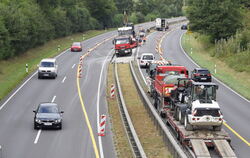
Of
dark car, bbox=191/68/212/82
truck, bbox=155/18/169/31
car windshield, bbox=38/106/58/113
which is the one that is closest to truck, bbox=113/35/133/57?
dark car, bbox=191/68/212/82

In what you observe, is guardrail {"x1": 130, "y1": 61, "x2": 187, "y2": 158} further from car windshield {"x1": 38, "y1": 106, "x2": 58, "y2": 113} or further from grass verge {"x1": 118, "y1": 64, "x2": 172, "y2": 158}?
car windshield {"x1": 38, "y1": 106, "x2": 58, "y2": 113}

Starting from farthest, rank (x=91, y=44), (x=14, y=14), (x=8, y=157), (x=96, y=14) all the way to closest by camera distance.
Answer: (x=96, y=14) < (x=91, y=44) < (x=14, y=14) < (x=8, y=157)

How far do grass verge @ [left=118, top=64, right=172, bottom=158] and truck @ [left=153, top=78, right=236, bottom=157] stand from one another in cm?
112

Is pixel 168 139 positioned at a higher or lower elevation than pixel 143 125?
higher

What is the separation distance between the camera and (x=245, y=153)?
22.4m

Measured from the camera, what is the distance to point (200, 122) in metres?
23.1

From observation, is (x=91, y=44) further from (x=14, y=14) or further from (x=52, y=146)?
(x=52, y=146)

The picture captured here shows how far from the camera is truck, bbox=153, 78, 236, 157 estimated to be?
848 inches

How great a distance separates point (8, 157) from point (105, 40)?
73.5 metres

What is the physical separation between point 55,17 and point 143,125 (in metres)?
71.1

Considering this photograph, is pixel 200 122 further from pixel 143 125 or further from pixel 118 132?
pixel 143 125

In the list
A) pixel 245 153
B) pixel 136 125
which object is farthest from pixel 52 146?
pixel 245 153

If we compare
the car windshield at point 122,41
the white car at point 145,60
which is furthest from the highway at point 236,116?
the car windshield at point 122,41

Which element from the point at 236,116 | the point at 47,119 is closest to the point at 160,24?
the point at 236,116
